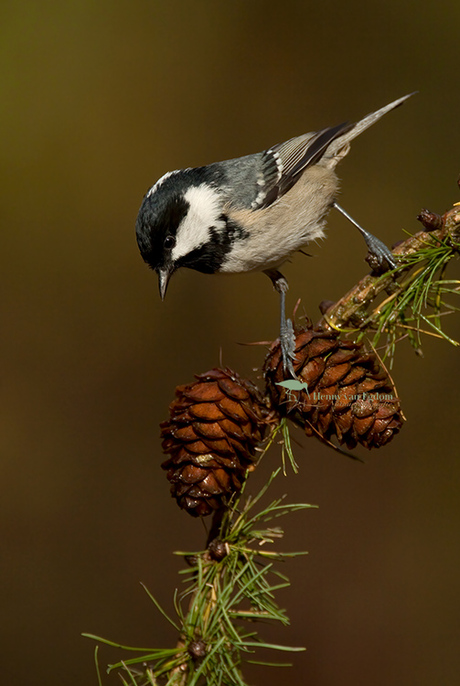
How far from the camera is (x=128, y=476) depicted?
2.71 m

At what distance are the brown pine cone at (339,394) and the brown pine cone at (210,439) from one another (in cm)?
7

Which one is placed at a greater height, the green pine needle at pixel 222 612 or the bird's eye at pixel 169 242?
the bird's eye at pixel 169 242

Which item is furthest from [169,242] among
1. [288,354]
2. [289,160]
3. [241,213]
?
[288,354]

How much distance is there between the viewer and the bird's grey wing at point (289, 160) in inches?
75.1

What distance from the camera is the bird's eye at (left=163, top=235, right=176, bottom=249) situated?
170 centimetres

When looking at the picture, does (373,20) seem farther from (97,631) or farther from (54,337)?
(97,631)

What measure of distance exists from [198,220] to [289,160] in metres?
0.45

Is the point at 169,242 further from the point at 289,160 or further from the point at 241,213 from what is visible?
the point at 289,160

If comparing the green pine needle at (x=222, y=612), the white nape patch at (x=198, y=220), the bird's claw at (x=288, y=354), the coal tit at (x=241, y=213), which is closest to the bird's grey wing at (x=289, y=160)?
the coal tit at (x=241, y=213)

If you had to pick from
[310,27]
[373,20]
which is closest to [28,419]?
[310,27]

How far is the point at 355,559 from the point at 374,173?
1.73m

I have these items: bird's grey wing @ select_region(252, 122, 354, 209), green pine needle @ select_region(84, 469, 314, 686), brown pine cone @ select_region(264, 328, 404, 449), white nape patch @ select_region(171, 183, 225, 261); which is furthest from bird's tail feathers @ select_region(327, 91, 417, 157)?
green pine needle @ select_region(84, 469, 314, 686)

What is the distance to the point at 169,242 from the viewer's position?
171cm

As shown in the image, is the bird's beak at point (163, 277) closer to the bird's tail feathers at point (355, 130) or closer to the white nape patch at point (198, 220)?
the white nape patch at point (198, 220)
